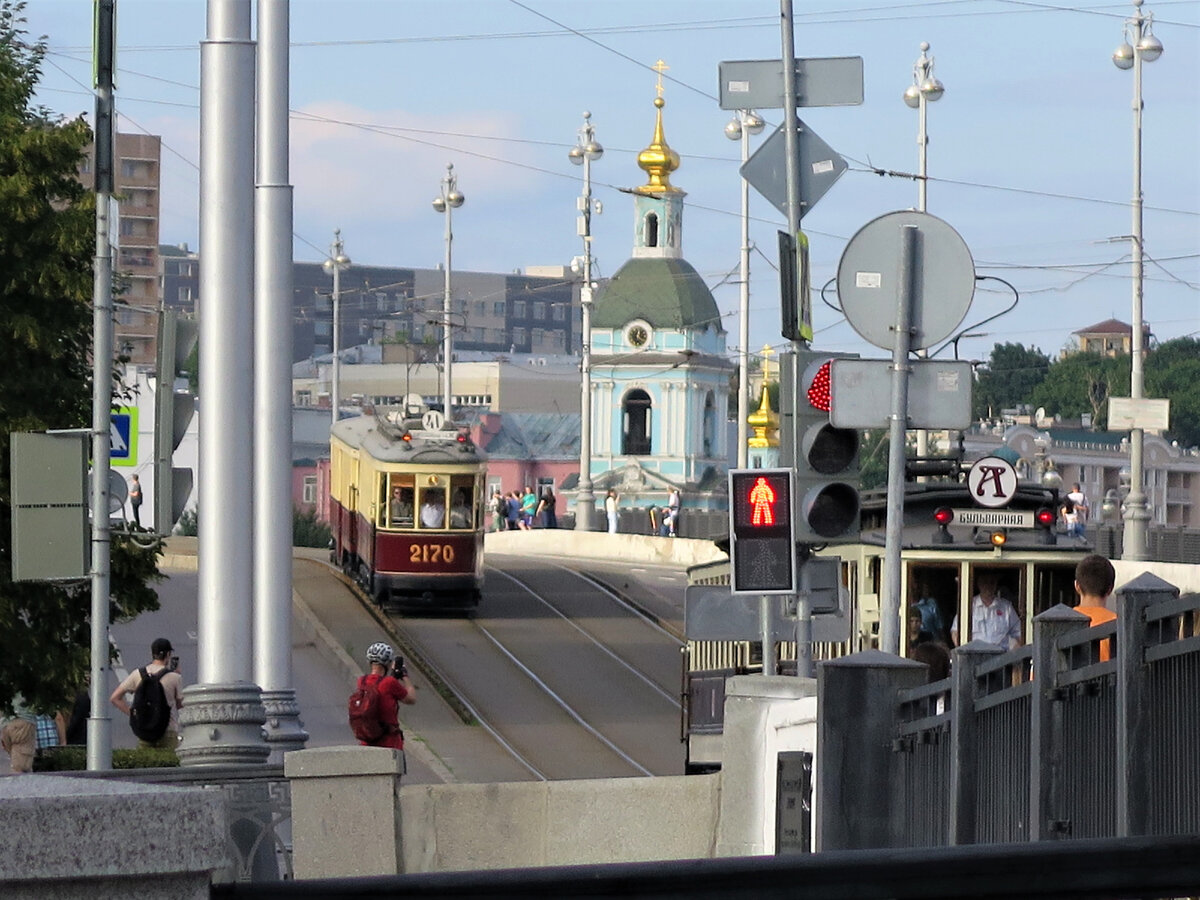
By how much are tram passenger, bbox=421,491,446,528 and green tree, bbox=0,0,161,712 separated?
48.6ft

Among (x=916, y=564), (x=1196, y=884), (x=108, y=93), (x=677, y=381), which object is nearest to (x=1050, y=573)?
(x=916, y=564)

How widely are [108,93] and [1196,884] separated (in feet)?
35.3

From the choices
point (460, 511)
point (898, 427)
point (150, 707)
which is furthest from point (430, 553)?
point (898, 427)

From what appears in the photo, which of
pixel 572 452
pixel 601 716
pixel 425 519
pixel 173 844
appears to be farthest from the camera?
pixel 572 452

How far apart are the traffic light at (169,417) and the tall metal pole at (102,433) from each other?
2.77 feet

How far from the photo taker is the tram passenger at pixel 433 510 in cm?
3831

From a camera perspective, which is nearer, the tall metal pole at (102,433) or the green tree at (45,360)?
the tall metal pole at (102,433)

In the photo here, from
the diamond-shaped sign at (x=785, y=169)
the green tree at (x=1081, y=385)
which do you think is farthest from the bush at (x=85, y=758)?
the green tree at (x=1081, y=385)

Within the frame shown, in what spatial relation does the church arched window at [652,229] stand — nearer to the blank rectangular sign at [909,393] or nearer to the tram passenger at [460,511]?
the tram passenger at [460,511]

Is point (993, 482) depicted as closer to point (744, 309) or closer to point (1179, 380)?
point (744, 309)

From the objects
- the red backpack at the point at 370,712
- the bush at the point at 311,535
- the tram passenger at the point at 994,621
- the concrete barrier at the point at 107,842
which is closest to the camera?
the concrete barrier at the point at 107,842

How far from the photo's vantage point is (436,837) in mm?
13945

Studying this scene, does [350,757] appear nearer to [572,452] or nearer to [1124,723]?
[1124,723]

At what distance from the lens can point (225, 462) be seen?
10664 mm
